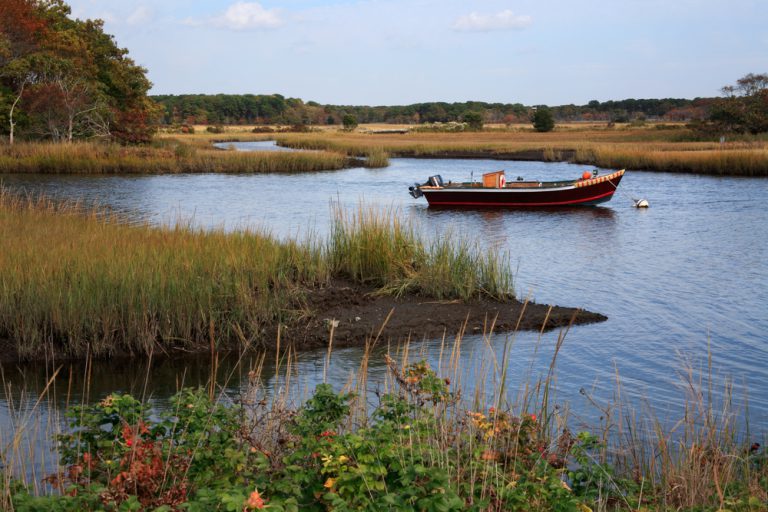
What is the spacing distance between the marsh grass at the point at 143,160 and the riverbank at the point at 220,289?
25205 mm

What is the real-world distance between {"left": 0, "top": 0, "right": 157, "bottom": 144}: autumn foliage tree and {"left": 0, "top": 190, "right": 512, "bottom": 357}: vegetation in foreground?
101 feet

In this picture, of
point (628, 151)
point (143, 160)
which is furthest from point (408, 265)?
point (628, 151)

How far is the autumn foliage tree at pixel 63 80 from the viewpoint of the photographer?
4172 centimetres

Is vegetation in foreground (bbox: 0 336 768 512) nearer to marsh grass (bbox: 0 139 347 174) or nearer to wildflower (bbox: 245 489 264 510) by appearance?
wildflower (bbox: 245 489 264 510)

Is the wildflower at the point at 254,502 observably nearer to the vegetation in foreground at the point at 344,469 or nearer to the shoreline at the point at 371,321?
the vegetation in foreground at the point at 344,469

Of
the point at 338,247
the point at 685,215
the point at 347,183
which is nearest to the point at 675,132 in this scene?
the point at 347,183

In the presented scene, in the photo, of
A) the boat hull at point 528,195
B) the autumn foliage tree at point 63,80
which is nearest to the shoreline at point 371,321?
the boat hull at point 528,195

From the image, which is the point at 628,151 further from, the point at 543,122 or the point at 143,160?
the point at 543,122

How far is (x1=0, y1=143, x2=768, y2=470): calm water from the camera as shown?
9.70 m

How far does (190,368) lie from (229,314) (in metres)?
1.15

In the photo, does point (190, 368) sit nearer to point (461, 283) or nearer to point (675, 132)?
point (461, 283)

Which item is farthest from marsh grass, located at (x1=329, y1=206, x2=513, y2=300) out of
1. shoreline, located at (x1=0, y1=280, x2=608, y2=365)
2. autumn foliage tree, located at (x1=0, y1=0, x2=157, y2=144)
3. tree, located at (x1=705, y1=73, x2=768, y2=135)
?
tree, located at (x1=705, y1=73, x2=768, y2=135)

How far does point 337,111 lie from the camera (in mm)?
171000

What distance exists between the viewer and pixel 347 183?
38.5 metres
